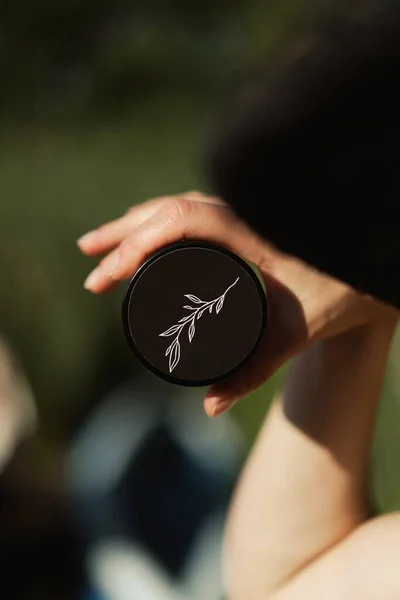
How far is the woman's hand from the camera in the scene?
24.0 inches

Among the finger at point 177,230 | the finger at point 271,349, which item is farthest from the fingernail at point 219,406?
the finger at point 177,230

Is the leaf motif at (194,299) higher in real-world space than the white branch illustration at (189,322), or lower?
higher

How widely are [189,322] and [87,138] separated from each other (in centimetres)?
127

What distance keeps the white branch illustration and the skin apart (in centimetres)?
4

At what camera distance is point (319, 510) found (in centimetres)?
79

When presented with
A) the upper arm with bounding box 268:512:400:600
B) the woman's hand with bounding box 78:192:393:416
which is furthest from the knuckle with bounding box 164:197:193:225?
the upper arm with bounding box 268:512:400:600

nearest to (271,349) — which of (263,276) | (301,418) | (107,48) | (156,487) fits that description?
(263,276)

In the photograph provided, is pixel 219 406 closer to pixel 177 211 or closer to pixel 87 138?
pixel 177 211

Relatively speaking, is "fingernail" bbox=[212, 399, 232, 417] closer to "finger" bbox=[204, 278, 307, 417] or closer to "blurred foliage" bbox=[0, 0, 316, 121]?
"finger" bbox=[204, 278, 307, 417]

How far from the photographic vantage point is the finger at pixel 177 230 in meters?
0.61

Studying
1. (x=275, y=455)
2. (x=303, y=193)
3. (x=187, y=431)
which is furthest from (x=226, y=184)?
(x=187, y=431)

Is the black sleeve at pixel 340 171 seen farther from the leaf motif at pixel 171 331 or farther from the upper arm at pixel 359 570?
the upper arm at pixel 359 570

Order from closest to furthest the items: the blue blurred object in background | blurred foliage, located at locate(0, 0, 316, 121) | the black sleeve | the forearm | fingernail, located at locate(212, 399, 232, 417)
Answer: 1. the black sleeve
2. fingernail, located at locate(212, 399, 232, 417)
3. the forearm
4. the blue blurred object in background
5. blurred foliage, located at locate(0, 0, 316, 121)

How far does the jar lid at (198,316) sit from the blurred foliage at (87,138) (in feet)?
3.17
